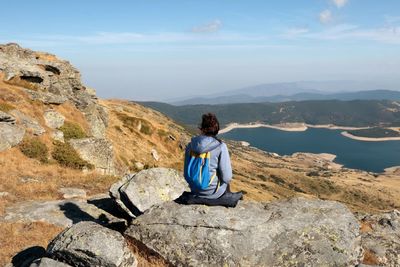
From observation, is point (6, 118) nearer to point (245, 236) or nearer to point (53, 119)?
point (53, 119)

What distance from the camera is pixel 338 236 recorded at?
1199cm

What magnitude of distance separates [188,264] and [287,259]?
9.83ft

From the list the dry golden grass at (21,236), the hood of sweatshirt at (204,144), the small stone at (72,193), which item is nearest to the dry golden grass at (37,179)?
the small stone at (72,193)

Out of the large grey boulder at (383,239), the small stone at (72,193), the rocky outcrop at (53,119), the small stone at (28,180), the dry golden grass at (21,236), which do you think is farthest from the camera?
→ the rocky outcrop at (53,119)

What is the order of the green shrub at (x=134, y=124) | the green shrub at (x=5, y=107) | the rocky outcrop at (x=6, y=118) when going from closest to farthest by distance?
the rocky outcrop at (x=6, y=118) → the green shrub at (x=5, y=107) → the green shrub at (x=134, y=124)

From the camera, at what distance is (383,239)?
16.0m

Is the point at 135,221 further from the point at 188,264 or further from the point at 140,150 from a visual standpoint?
the point at 140,150

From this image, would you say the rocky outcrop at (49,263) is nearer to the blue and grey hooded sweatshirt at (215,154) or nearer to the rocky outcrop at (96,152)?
the blue and grey hooded sweatshirt at (215,154)

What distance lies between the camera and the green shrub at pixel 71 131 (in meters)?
37.4

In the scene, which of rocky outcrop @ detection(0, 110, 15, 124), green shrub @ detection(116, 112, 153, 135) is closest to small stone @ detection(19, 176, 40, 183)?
rocky outcrop @ detection(0, 110, 15, 124)

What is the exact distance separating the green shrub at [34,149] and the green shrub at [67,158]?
80 centimetres

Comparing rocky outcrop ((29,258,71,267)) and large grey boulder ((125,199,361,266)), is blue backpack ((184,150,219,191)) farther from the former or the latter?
rocky outcrop ((29,258,71,267))

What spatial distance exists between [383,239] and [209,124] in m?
9.82

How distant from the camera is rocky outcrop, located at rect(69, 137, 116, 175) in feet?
115
